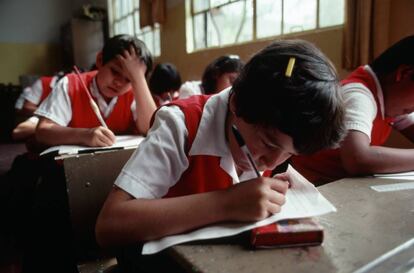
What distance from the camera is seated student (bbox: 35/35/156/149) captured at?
1507 millimetres

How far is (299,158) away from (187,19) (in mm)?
3106

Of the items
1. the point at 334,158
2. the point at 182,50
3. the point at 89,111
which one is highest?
the point at 182,50

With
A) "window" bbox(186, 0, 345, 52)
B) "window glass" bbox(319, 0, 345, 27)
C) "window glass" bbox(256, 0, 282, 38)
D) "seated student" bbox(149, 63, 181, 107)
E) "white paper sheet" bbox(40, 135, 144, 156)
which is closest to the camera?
"white paper sheet" bbox(40, 135, 144, 156)

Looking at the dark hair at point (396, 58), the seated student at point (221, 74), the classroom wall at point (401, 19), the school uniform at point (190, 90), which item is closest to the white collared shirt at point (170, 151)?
the dark hair at point (396, 58)

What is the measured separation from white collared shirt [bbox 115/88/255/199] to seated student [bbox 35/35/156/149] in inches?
35.0

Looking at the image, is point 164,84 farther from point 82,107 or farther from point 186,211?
point 186,211

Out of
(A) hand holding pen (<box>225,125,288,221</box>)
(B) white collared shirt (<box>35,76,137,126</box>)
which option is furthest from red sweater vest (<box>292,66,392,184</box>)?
Result: (B) white collared shirt (<box>35,76,137,126</box>)

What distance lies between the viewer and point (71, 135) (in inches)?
50.9

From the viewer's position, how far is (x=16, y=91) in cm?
536

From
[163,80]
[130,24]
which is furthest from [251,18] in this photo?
[130,24]

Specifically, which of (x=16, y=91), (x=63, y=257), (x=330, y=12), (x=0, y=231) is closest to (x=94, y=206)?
(x=63, y=257)

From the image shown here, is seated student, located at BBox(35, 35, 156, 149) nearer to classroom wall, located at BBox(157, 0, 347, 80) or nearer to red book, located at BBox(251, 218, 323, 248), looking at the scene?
red book, located at BBox(251, 218, 323, 248)

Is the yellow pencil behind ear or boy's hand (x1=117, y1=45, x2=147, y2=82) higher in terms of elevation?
boy's hand (x1=117, y1=45, x2=147, y2=82)

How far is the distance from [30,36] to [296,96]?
290 inches
